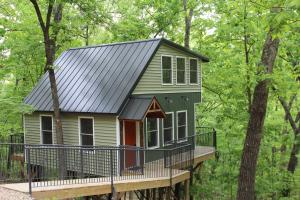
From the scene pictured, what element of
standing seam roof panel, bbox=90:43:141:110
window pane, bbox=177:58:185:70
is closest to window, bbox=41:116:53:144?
standing seam roof panel, bbox=90:43:141:110

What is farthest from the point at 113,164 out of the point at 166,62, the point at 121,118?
the point at 166,62

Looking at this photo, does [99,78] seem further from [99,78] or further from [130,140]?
[130,140]

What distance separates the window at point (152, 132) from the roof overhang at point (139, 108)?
1.35 m

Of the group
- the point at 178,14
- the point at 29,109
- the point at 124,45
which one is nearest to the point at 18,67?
the point at 29,109

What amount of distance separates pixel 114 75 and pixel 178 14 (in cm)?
969

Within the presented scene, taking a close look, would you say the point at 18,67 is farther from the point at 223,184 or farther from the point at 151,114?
the point at 223,184

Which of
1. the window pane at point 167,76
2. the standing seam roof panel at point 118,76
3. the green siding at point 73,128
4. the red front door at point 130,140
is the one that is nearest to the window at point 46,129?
the green siding at point 73,128

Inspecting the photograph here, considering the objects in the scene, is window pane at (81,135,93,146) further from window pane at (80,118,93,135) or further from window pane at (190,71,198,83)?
window pane at (190,71,198,83)

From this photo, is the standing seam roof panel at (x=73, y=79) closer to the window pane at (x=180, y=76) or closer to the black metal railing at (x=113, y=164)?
the black metal railing at (x=113, y=164)

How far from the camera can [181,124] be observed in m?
18.2

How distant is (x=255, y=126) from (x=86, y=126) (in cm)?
Answer: 711

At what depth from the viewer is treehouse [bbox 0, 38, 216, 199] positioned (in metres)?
13.5

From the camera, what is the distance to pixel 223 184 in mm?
20781

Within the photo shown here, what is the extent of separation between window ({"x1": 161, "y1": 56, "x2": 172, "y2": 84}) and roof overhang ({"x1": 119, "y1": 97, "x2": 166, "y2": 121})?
2.58 m
